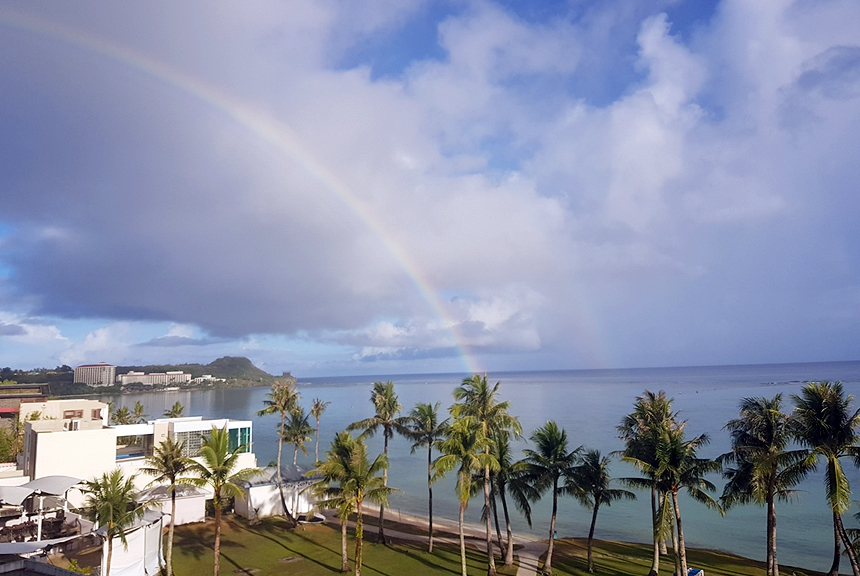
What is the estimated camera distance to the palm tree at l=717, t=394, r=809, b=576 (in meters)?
24.0

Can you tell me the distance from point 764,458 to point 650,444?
4.76 m

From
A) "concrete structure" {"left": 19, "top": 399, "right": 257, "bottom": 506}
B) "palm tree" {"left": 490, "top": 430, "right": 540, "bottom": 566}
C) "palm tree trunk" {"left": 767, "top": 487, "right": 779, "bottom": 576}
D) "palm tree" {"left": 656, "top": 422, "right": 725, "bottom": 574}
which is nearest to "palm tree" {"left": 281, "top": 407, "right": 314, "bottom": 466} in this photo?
"concrete structure" {"left": 19, "top": 399, "right": 257, "bottom": 506}

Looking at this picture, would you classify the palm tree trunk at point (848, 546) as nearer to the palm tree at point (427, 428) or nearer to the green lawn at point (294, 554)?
the green lawn at point (294, 554)

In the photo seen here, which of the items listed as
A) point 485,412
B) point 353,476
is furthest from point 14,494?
point 485,412

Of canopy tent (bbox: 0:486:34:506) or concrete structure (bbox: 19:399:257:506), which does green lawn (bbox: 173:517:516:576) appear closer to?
concrete structure (bbox: 19:399:257:506)

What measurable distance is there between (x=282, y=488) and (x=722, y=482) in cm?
4953

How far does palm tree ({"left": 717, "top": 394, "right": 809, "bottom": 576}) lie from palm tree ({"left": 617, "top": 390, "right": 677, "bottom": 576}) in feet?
10.9

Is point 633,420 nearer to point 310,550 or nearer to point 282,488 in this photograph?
point 310,550

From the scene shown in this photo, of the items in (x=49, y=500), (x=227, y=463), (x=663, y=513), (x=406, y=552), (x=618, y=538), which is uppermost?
(x=227, y=463)

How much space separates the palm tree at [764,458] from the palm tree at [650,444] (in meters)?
3.32

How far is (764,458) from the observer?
2447cm

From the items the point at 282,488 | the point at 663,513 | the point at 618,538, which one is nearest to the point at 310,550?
the point at 282,488

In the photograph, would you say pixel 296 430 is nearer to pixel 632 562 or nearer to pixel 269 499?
pixel 269 499

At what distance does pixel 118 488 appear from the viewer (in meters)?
24.5
